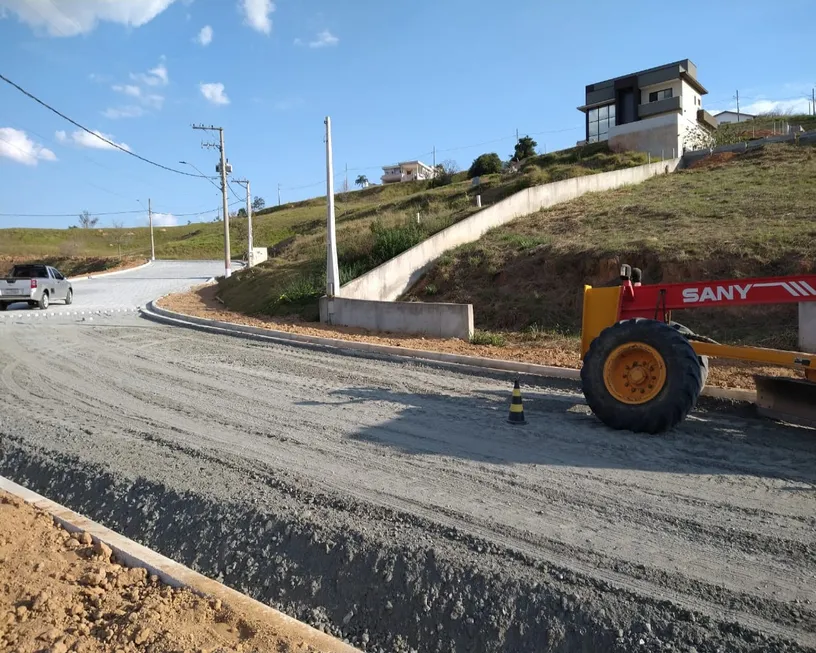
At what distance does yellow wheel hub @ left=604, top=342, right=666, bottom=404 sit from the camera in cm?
693

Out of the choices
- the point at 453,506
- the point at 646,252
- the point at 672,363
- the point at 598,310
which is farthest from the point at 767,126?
the point at 453,506

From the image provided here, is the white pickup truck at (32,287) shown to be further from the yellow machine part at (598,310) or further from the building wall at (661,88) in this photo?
the building wall at (661,88)

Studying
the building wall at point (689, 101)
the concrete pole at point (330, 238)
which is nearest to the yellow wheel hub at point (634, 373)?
the concrete pole at point (330, 238)

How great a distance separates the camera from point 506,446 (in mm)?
6668

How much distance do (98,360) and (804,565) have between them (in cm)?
1156

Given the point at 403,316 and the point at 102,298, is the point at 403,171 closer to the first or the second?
the point at 102,298

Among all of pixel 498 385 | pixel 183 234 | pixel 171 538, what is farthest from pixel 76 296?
pixel 183 234

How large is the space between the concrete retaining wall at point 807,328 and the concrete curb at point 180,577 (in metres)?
10.6

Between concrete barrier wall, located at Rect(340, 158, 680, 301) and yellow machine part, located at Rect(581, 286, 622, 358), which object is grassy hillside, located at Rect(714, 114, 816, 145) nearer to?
concrete barrier wall, located at Rect(340, 158, 680, 301)

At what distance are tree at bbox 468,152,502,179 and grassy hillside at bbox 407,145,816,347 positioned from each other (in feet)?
149

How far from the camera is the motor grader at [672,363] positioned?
668 cm

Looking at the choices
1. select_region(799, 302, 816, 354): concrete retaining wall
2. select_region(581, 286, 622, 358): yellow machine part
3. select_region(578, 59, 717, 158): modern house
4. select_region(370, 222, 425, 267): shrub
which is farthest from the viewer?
select_region(578, 59, 717, 158): modern house

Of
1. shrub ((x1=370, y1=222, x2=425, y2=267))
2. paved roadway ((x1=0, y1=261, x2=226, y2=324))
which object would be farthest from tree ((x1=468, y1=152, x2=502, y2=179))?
shrub ((x1=370, y1=222, x2=425, y2=267))

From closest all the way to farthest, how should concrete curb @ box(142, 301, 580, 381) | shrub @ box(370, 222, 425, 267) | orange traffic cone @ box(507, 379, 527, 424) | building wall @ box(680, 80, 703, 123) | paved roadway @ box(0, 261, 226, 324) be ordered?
orange traffic cone @ box(507, 379, 527, 424), concrete curb @ box(142, 301, 580, 381), paved roadway @ box(0, 261, 226, 324), shrub @ box(370, 222, 425, 267), building wall @ box(680, 80, 703, 123)
